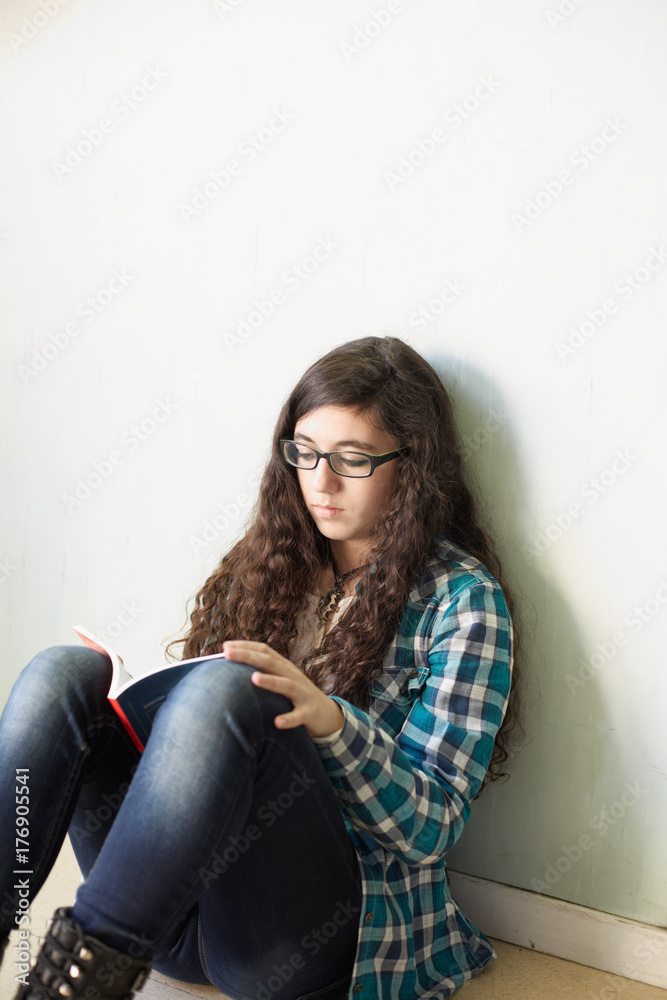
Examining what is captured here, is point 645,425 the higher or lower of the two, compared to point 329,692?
higher

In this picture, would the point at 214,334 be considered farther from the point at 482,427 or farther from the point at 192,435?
the point at 482,427

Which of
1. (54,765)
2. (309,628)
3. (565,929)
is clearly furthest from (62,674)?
(565,929)

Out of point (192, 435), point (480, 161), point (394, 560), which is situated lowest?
point (192, 435)

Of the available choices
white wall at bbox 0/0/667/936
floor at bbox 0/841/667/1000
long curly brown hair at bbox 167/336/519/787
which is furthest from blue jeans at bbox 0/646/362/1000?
white wall at bbox 0/0/667/936

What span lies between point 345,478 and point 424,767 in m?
0.45

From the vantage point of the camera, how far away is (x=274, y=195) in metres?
1.63

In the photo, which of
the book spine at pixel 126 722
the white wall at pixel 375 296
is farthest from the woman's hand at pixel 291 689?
the white wall at pixel 375 296

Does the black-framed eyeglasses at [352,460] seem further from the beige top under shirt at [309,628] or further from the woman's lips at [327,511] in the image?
the beige top under shirt at [309,628]

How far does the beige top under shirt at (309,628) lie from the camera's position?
4.58 ft

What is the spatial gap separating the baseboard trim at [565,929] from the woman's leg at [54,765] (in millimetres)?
695

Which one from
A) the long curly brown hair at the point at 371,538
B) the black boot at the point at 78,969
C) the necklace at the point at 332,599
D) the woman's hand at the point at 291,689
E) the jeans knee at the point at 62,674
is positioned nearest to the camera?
the black boot at the point at 78,969

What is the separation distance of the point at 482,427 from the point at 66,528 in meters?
1.02

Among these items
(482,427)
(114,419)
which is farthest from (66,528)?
(482,427)

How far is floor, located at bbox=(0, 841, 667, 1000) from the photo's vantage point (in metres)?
1.33
